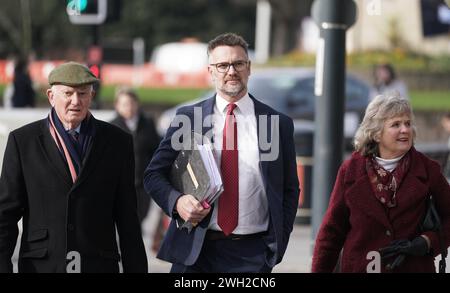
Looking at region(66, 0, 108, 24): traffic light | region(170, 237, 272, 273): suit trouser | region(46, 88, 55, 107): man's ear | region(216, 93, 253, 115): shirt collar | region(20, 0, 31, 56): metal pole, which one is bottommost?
region(170, 237, 272, 273): suit trouser

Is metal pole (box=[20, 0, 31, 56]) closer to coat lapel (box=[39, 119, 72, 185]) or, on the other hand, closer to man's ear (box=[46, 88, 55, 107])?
man's ear (box=[46, 88, 55, 107])

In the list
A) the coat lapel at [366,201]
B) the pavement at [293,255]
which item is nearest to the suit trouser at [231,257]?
the coat lapel at [366,201]

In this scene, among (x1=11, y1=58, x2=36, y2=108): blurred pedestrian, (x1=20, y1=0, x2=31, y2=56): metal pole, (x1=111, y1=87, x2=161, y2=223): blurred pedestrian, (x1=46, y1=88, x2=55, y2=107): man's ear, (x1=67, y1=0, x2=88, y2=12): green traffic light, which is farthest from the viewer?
(x1=20, y1=0, x2=31, y2=56): metal pole

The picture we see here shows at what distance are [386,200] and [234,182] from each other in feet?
2.29

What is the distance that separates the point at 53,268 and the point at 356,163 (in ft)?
4.86

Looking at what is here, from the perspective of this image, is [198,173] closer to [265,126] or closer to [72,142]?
[265,126]

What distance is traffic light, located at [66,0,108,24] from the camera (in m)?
13.4

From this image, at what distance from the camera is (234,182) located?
6055 millimetres

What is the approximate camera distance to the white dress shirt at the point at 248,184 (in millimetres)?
6047

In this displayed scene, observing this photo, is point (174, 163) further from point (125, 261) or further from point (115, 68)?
point (115, 68)

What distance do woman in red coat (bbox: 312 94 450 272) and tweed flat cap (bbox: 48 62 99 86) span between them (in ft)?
4.17

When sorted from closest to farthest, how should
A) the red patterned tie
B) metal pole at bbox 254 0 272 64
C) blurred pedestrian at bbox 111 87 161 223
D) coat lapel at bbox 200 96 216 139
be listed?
the red patterned tie → coat lapel at bbox 200 96 216 139 → blurred pedestrian at bbox 111 87 161 223 → metal pole at bbox 254 0 272 64

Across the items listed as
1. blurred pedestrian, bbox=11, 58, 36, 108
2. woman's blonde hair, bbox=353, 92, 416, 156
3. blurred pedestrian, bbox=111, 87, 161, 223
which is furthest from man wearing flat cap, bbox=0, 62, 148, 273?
blurred pedestrian, bbox=11, 58, 36, 108

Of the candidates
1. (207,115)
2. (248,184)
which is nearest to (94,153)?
(207,115)
